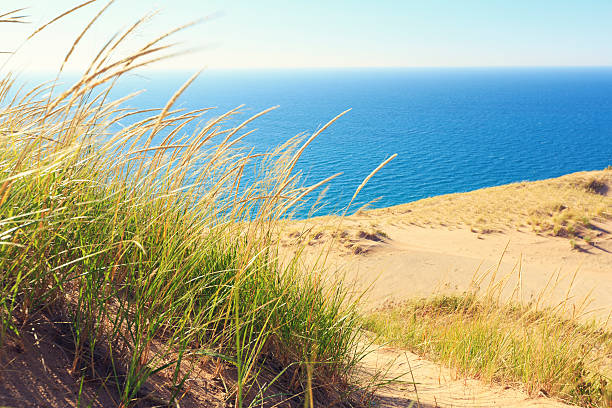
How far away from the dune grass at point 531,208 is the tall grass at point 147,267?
60.0ft

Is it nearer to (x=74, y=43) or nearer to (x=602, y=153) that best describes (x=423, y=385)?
(x=74, y=43)

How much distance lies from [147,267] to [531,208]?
22.3 m

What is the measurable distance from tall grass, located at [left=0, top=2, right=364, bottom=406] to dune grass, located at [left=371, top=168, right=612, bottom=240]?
18.3 metres

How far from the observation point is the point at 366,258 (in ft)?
45.8

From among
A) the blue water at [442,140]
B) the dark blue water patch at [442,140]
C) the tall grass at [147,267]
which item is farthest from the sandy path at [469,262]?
the dark blue water patch at [442,140]

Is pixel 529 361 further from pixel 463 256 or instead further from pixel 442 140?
pixel 442 140

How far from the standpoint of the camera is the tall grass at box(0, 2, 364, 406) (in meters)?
1.43

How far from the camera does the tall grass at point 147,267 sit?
1.43 meters

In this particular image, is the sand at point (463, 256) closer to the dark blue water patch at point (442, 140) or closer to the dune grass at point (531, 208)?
the dune grass at point (531, 208)

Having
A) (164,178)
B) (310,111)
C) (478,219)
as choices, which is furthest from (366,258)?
(310,111)

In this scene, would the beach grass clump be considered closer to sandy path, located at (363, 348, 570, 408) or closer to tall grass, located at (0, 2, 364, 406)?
sandy path, located at (363, 348, 570, 408)

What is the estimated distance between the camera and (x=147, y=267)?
174 centimetres

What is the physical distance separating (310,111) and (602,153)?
2978 inches

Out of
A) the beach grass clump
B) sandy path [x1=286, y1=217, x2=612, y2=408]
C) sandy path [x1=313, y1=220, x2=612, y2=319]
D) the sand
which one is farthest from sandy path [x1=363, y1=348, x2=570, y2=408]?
sandy path [x1=313, y1=220, x2=612, y2=319]
